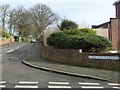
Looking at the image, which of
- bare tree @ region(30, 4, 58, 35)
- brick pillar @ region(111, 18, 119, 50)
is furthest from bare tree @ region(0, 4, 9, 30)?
brick pillar @ region(111, 18, 119, 50)

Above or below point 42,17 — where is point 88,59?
below

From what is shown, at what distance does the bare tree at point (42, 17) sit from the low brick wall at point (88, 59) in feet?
151

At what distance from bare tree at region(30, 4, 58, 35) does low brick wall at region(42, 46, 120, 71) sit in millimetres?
45924

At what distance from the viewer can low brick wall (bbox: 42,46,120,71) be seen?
1592cm

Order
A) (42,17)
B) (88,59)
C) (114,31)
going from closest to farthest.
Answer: (88,59), (114,31), (42,17)

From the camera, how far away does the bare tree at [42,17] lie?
65.8 m

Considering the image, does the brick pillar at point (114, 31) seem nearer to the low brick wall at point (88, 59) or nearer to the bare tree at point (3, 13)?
the low brick wall at point (88, 59)

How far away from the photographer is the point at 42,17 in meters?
67.4

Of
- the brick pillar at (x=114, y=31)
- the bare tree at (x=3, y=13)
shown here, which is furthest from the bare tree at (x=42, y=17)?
the brick pillar at (x=114, y=31)

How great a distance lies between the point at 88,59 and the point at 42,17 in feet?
168

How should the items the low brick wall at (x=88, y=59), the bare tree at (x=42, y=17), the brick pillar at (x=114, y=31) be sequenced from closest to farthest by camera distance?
the low brick wall at (x=88, y=59), the brick pillar at (x=114, y=31), the bare tree at (x=42, y=17)

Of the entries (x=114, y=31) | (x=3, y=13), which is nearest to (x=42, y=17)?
(x=3, y=13)

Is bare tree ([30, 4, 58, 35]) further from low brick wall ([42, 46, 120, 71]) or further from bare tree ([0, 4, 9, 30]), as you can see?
low brick wall ([42, 46, 120, 71])

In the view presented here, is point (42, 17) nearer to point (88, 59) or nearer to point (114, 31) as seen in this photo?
point (114, 31)
